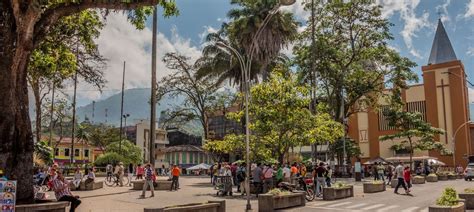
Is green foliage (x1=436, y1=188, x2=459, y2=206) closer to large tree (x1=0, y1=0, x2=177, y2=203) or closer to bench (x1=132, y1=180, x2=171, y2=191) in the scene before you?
large tree (x1=0, y1=0, x2=177, y2=203)

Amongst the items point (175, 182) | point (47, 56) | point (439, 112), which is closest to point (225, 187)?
point (175, 182)

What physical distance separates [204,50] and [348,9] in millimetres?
13359

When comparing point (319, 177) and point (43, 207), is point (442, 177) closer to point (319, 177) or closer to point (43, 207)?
point (319, 177)

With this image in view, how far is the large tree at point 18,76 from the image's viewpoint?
11406mm

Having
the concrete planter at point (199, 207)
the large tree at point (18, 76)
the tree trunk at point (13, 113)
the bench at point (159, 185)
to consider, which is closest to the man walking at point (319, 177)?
the bench at point (159, 185)

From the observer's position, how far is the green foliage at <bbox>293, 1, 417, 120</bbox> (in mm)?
39312

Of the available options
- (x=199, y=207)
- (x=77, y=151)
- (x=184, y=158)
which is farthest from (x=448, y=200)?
(x=77, y=151)

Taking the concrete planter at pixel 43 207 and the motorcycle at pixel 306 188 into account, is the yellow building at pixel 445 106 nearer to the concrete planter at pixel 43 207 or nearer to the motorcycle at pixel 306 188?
the motorcycle at pixel 306 188

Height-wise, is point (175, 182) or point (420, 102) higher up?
point (420, 102)

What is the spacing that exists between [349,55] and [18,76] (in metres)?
33.8

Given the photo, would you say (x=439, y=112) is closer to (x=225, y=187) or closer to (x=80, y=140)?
(x=225, y=187)

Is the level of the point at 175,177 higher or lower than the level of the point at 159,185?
higher

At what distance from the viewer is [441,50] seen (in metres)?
63.0

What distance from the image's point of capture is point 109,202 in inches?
690
